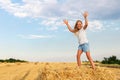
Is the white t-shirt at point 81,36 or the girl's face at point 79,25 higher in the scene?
the girl's face at point 79,25

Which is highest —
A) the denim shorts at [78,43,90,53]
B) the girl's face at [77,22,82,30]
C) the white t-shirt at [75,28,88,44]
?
the girl's face at [77,22,82,30]

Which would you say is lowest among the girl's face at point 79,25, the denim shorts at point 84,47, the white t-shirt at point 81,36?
the denim shorts at point 84,47

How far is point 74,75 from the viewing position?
12.3 meters

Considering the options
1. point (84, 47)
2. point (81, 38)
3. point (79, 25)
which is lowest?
point (84, 47)

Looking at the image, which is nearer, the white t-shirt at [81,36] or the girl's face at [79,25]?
the girl's face at [79,25]

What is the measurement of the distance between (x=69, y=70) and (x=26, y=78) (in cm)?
532

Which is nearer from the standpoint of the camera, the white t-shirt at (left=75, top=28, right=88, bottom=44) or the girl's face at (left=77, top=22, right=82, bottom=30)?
the girl's face at (left=77, top=22, right=82, bottom=30)

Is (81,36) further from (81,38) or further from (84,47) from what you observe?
(84,47)

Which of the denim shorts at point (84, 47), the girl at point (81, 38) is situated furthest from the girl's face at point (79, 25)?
the denim shorts at point (84, 47)

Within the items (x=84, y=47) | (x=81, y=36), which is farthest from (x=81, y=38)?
(x=84, y=47)

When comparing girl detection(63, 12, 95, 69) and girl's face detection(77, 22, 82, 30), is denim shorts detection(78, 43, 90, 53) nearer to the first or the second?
girl detection(63, 12, 95, 69)

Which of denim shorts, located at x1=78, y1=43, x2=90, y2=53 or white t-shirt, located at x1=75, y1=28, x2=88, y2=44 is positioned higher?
white t-shirt, located at x1=75, y1=28, x2=88, y2=44

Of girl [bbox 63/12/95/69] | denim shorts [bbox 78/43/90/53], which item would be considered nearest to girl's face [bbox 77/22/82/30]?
girl [bbox 63/12/95/69]

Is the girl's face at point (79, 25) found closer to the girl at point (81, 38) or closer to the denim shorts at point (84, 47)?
the girl at point (81, 38)
